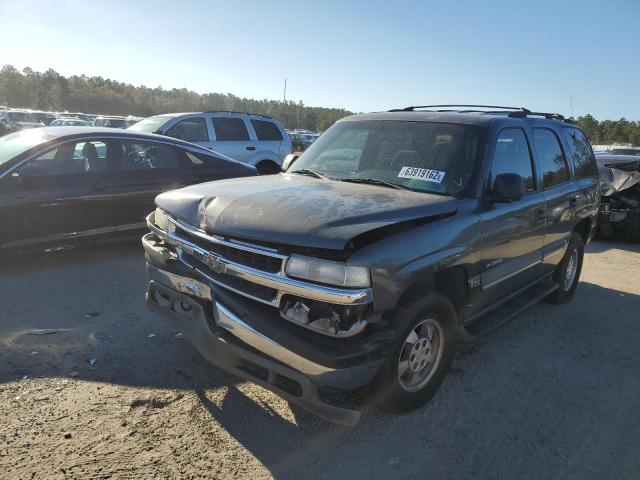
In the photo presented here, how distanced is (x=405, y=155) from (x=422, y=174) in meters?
0.29

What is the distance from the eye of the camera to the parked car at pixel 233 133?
418 inches

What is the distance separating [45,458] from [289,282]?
1.60 meters

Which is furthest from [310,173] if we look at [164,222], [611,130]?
[611,130]

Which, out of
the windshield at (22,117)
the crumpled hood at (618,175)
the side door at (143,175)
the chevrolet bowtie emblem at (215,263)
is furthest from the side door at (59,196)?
the windshield at (22,117)

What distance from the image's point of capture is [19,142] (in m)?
5.91

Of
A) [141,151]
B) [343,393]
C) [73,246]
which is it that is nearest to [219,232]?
[343,393]

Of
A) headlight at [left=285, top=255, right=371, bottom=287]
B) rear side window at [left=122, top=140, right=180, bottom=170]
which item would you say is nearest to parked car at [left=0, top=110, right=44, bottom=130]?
rear side window at [left=122, top=140, right=180, bottom=170]

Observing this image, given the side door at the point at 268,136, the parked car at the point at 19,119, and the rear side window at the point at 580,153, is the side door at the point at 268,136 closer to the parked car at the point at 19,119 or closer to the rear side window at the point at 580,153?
the rear side window at the point at 580,153

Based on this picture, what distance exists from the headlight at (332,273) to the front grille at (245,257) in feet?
0.57

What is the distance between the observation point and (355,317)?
263cm

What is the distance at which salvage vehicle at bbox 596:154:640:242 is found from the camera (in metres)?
9.52

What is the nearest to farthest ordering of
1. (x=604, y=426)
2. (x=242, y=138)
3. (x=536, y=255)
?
(x=604, y=426)
(x=536, y=255)
(x=242, y=138)

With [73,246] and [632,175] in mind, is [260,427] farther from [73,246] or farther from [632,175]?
[632,175]

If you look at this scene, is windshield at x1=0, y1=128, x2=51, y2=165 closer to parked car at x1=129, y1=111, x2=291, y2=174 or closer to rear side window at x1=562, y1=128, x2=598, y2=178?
parked car at x1=129, y1=111, x2=291, y2=174
